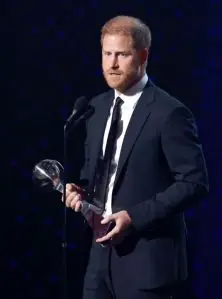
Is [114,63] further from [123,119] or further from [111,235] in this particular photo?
[111,235]

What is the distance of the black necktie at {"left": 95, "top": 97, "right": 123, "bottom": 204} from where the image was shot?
179cm

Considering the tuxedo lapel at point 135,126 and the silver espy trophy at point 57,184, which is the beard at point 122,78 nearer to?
the tuxedo lapel at point 135,126

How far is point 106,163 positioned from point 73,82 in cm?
80

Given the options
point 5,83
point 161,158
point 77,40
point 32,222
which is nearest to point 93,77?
point 77,40

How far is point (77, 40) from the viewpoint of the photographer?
8.25 feet

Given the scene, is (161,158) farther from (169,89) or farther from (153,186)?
(169,89)

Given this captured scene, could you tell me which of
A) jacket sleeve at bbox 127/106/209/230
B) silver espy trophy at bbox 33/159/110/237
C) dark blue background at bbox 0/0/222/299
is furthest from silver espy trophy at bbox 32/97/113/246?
dark blue background at bbox 0/0/222/299

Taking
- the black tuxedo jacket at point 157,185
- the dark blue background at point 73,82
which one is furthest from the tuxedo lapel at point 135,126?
the dark blue background at point 73,82

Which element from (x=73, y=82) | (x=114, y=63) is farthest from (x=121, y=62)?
(x=73, y=82)

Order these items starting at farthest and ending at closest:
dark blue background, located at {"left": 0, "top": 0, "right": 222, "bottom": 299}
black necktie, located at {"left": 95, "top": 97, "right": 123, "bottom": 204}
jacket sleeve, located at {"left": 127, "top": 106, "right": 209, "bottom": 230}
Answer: dark blue background, located at {"left": 0, "top": 0, "right": 222, "bottom": 299}
black necktie, located at {"left": 95, "top": 97, "right": 123, "bottom": 204}
jacket sleeve, located at {"left": 127, "top": 106, "right": 209, "bottom": 230}

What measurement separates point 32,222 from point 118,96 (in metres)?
0.94

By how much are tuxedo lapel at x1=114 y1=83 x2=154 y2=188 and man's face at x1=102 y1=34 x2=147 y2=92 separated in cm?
7

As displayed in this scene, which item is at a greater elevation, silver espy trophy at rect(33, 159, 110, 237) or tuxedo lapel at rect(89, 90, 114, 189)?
tuxedo lapel at rect(89, 90, 114, 189)

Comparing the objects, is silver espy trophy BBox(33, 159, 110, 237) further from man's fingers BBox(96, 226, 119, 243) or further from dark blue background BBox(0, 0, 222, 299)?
dark blue background BBox(0, 0, 222, 299)
